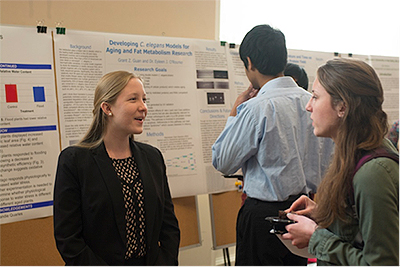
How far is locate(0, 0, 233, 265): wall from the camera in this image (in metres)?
3.04

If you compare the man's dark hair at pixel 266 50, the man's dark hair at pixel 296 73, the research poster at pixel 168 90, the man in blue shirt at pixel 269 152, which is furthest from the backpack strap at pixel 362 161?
the research poster at pixel 168 90

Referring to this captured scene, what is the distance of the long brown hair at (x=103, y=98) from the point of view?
1848 mm

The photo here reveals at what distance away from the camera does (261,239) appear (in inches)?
76.5

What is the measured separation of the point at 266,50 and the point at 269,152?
20.9 inches

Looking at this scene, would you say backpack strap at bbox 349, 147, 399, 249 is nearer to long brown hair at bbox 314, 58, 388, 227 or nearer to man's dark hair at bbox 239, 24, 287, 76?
long brown hair at bbox 314, 58, 388, 227

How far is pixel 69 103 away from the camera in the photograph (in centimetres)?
269

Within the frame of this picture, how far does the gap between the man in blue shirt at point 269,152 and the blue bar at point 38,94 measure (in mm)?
1276

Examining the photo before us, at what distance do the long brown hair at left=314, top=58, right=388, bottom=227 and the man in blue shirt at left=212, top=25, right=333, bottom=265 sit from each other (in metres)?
0.69

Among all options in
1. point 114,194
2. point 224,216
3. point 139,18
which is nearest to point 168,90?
point 139,18

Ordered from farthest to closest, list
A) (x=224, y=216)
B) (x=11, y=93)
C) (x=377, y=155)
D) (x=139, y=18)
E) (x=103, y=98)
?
(x=139, y=18)
(x=224, y=216)
(x=11, y=93)
(x=103, y=98)
(x=377, y=155)

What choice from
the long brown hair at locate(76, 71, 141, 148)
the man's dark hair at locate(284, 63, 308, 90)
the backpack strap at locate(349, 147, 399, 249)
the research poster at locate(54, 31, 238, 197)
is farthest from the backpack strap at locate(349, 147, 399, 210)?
the research poster at locate(54, 31, 238, 197)

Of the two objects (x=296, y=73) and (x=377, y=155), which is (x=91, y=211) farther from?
(x=296, y=73)

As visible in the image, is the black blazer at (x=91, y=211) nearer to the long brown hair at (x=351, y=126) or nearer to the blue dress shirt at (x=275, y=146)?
the blue dress shirt at (x=275, y=146)

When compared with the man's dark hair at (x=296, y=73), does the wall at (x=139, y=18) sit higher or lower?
higher
